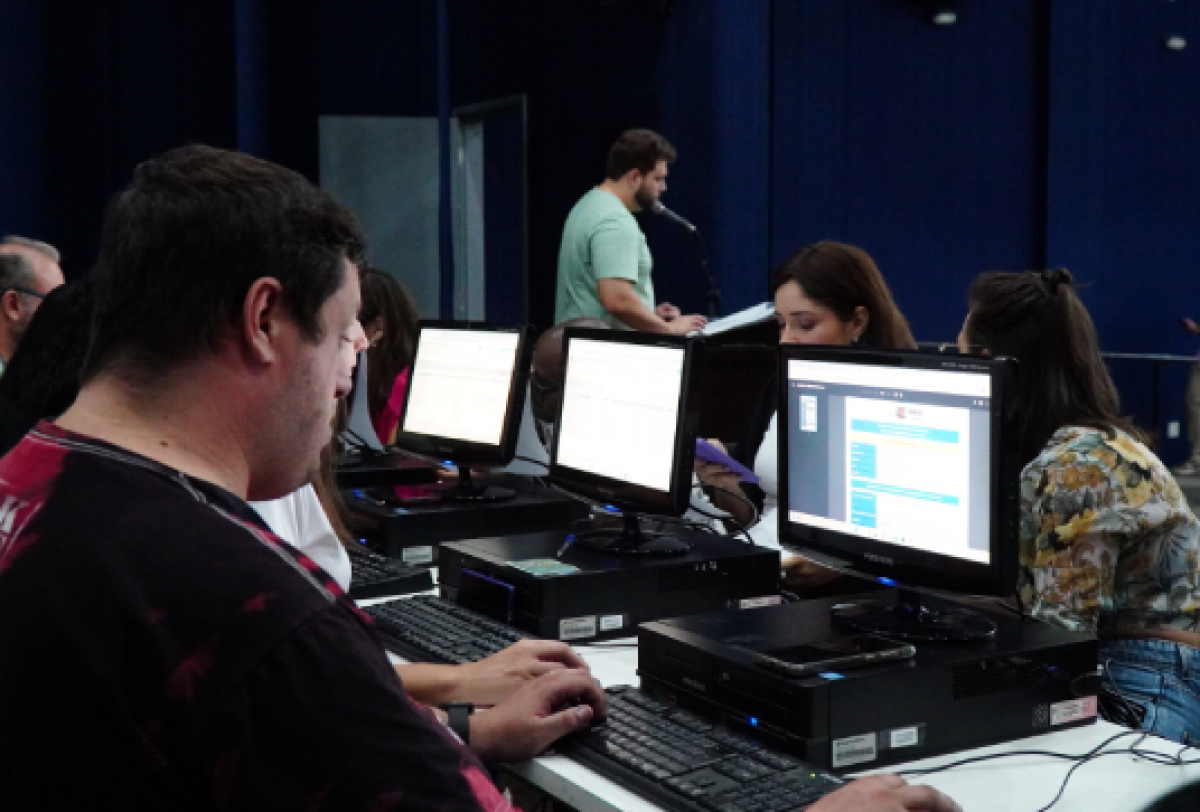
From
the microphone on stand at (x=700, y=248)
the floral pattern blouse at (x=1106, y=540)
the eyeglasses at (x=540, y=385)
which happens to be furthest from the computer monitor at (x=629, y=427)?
the microphone on stand at (x=700, y=248)

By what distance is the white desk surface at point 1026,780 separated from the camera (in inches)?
58.7

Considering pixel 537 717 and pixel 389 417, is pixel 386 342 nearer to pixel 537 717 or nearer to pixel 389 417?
pixel 389 417

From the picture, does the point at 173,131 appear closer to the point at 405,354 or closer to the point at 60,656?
the point at 405,354

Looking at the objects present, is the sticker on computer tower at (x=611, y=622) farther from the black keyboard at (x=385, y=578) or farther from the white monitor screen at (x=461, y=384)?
the white monitor screen at (x=461, y=384)

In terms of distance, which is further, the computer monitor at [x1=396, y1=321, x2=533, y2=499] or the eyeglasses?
the eyeglasses

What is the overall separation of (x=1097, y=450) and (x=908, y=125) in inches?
214

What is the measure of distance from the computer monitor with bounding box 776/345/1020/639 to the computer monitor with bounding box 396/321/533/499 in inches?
37.7

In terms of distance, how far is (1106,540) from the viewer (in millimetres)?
2100

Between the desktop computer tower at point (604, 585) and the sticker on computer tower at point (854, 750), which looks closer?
the sticker on computer tower at point (854, 750)

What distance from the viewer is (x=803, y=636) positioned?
5.75 ft

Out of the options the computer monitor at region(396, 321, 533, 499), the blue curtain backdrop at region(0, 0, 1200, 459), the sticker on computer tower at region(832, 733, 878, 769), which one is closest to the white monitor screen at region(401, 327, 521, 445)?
the computer monitor at region(396, 321, 533, 499)

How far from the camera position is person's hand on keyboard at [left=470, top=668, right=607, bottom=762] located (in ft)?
5.32

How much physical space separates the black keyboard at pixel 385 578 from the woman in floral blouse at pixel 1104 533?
105 cm

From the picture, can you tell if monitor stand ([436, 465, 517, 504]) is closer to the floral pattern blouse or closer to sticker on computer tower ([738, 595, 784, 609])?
sticker on computer tower ([738, 595, 784, 609])
